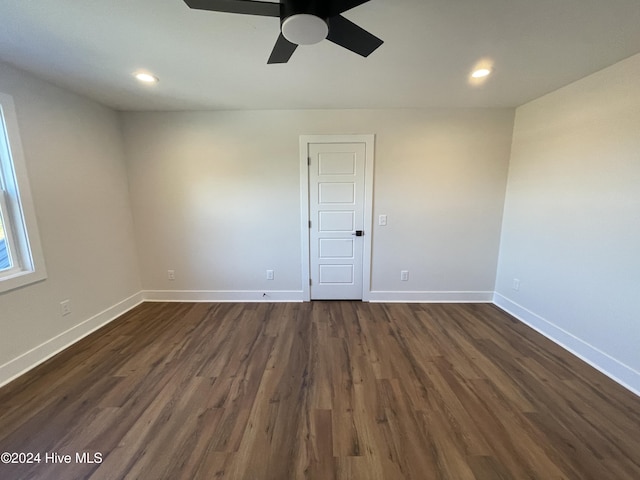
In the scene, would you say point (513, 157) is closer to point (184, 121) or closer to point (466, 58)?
point (466, 58)

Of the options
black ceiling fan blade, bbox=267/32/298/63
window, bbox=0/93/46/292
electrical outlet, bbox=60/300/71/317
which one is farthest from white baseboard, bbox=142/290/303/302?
black ceiling fan blade, bbox=267/32/298/63

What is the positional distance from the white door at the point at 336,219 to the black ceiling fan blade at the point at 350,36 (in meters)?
1.67

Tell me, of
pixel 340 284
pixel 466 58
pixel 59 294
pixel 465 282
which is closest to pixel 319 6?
pixel 466 58

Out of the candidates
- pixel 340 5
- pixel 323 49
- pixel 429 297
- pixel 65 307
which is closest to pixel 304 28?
pixel 340 5

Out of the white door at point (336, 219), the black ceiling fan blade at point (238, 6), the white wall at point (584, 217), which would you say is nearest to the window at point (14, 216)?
the black ceiling fan blade at point (238, 6)

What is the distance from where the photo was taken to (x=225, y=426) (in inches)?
62.3

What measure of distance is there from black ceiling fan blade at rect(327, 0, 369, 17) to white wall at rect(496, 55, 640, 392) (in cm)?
226

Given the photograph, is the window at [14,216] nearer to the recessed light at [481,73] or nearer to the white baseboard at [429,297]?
the white baseboard at [429,297]

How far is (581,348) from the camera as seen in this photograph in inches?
88.4

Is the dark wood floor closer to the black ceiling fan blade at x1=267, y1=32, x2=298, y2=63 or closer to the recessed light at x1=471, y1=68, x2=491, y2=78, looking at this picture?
the black ceiling fan blade at x1=267, y1=32, x2=298, y2=63

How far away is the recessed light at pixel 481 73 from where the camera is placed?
2.07 metres

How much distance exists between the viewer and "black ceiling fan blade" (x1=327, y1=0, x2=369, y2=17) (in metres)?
1.11

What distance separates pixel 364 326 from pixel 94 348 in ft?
8.81

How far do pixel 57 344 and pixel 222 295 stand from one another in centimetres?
159
